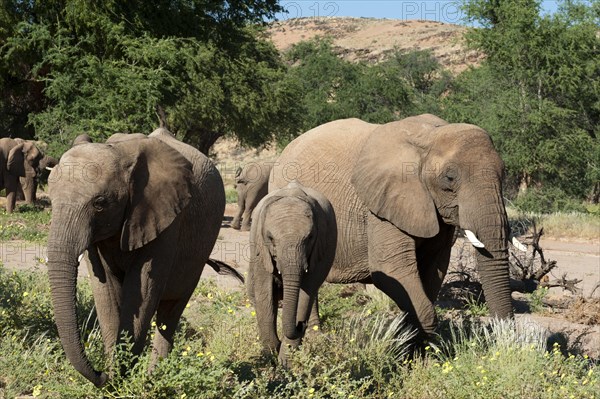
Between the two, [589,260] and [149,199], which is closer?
[149,199]

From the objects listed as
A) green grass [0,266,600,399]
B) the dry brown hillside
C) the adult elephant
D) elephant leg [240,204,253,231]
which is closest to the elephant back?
the adult elephant

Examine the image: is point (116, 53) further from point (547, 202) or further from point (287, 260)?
point (287, 260)

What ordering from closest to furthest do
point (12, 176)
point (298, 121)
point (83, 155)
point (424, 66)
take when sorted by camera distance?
point (83, 155) < point (12, 176) < point (298, 121) < point (424, 66)

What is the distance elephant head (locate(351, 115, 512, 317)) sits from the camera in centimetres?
827

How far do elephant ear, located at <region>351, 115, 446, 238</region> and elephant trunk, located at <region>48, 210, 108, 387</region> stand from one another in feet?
12.5

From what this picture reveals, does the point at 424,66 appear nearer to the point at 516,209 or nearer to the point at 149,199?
the point at 516,209

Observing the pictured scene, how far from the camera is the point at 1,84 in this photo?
83.3 ft

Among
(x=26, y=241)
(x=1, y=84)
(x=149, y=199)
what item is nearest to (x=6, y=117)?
(x=1, y=84)

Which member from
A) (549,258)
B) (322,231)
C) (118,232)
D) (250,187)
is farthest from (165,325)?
(250,187)

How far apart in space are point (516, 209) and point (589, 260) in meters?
8.28

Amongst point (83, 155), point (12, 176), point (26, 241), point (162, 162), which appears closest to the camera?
point (83, 155)

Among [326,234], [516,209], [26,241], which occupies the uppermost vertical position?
[326,234]

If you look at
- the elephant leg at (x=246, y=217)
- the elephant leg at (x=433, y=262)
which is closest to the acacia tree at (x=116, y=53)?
the elephant leg at (x=246, y=217)

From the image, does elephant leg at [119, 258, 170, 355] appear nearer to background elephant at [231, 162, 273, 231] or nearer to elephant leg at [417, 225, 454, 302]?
elephant leg at [417, 225, 454, 302]
